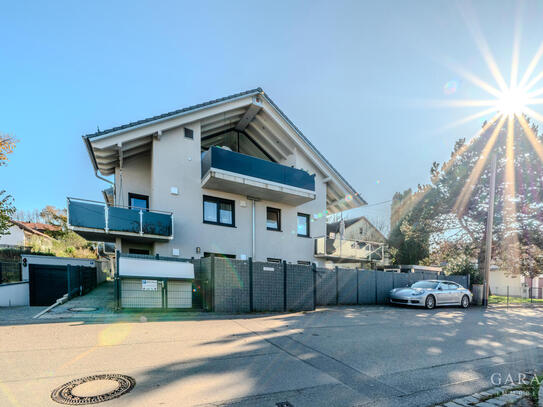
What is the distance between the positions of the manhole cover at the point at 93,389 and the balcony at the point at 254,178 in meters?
10.3

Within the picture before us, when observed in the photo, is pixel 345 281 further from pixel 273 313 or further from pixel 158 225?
pixel 158 225

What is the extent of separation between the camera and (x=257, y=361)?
4.79 meters

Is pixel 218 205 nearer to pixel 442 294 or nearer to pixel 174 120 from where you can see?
pixel 174 120

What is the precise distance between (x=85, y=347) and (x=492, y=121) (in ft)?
92.6

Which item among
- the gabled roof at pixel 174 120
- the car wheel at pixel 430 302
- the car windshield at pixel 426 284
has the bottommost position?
the car wheel at pixel 430 302

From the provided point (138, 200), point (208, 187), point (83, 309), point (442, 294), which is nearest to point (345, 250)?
point (442, 294)

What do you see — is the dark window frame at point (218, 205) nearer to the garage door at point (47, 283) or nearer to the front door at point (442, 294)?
the garage door at point (47, 283)

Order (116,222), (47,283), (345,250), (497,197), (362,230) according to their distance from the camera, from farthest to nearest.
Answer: (362,230) < (497,197) < (345,250) < (47,283) < (116,222)

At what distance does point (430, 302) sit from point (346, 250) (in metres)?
5.52

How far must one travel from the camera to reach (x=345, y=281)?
1400 cm

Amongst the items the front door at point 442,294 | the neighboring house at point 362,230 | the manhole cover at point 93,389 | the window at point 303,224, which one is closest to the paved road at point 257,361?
the manhole cover at point 93,389

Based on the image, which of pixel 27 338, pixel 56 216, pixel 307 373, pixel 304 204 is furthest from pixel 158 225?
pixel 56 216

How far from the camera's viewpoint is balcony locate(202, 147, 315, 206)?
1381 centimetres

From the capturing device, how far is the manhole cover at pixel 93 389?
3.23 m
